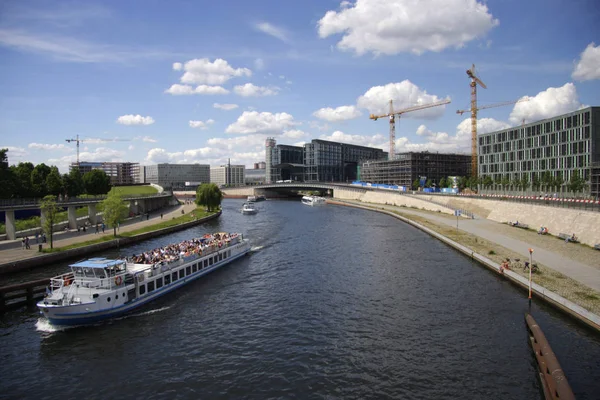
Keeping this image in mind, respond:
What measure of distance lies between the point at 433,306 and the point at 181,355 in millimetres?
21310

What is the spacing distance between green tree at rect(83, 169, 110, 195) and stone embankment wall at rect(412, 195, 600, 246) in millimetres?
100558

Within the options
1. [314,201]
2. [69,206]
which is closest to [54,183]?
[69,206]

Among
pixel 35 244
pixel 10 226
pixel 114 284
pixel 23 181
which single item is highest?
pixel 23 181

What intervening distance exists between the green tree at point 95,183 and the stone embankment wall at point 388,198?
93733 millimetres

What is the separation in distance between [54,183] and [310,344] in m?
82.5

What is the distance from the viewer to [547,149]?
12900cm

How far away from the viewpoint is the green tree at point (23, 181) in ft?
266

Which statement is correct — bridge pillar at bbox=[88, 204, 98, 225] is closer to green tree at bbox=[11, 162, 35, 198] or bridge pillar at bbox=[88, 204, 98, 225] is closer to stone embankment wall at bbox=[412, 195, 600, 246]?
green tree at bbox=[11, 162, 35, 198]

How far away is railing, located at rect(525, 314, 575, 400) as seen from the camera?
19953mm

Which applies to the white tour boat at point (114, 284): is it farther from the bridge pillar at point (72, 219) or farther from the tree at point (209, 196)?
the tree at point (209, 196)

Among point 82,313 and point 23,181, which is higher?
point 23,181

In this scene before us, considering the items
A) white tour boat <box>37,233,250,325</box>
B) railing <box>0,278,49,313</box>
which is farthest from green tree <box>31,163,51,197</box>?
white tour boat <box>37,233,250,325</box>

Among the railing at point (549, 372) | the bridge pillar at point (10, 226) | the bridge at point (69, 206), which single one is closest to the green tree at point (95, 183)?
the bridge at point (69, 206)

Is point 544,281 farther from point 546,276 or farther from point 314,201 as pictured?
point 314,201
